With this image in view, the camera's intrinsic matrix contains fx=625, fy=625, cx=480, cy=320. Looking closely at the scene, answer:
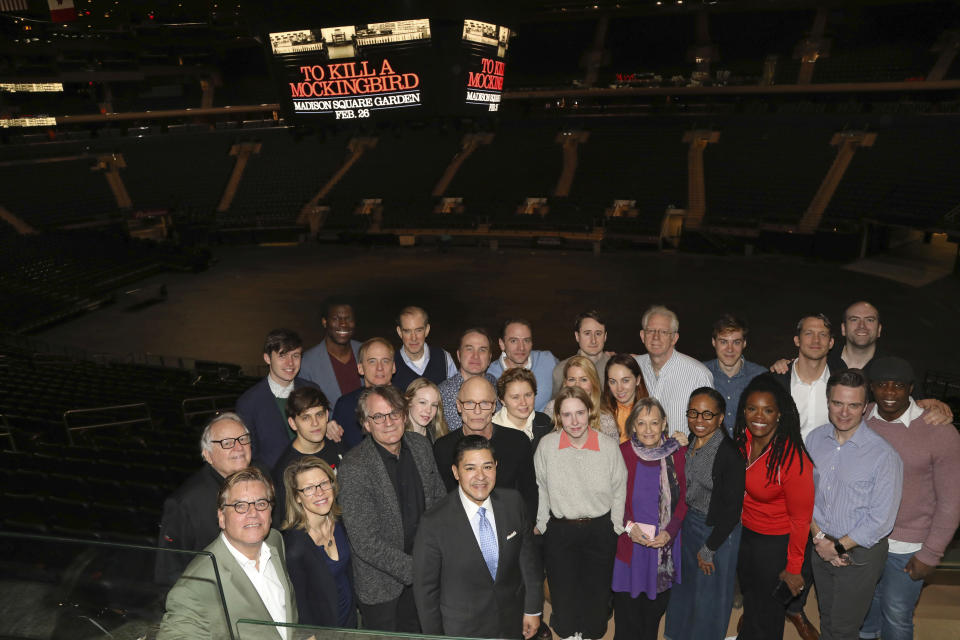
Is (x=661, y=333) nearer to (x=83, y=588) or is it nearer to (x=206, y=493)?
(x=206, y=493)

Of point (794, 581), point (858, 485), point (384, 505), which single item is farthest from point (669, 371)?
point (384, 505)

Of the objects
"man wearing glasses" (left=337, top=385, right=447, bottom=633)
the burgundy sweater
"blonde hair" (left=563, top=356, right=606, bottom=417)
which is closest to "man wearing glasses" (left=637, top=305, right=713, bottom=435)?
"blonde hair" (left=563, top=356, right=606, bottom=417)

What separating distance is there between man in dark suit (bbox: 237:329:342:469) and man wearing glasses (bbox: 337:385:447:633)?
1.46 meters

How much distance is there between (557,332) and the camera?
15.8 m

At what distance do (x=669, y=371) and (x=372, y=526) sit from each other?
3.08 metres

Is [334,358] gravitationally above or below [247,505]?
below

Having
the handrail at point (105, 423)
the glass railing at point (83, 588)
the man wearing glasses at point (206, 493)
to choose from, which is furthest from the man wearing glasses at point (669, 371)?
the handrail at point (105, 423)

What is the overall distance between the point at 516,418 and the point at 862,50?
36403mm

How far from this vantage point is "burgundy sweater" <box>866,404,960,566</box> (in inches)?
154

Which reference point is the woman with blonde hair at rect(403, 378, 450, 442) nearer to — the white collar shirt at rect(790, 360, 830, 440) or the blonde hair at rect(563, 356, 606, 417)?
the blonde hair at rect(563, 356, 606, 417)

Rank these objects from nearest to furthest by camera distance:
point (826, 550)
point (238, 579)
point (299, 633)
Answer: point (299, 633), point (238, 579), point (826, 550)

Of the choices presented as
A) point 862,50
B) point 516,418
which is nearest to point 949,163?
point 862,50

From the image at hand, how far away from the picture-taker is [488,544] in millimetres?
3645

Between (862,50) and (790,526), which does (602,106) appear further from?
(790,526)
